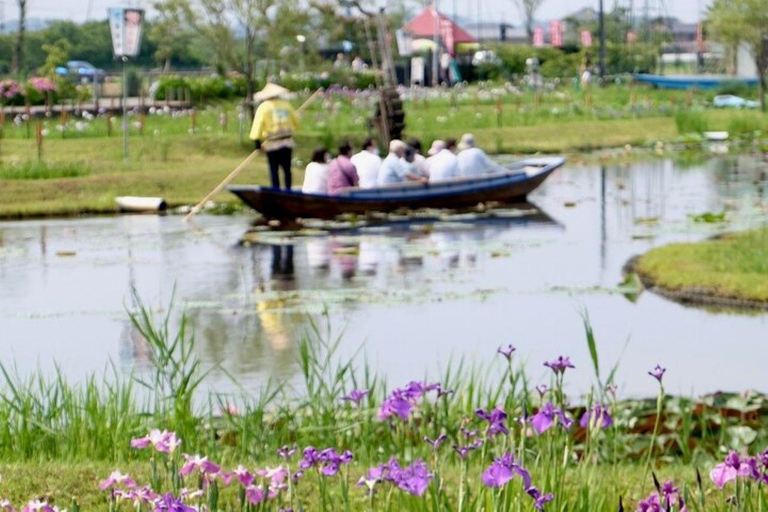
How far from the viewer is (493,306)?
628 inches

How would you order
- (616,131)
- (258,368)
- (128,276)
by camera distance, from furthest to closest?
(616,131)
(128,276)
(258,368)

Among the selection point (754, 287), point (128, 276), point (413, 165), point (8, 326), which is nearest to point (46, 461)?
point (8, 326)

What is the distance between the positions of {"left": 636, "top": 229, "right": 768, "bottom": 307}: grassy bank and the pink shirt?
6416 millimetres

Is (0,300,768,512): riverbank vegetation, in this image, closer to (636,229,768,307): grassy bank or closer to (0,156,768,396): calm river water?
(0,156,768,396): calm river water

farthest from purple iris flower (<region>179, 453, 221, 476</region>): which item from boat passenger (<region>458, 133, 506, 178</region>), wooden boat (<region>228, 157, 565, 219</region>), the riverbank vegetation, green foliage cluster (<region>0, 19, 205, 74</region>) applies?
green foliage cluster (<region>0, 19, 205, 74</region>)

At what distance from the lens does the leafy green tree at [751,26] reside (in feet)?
173

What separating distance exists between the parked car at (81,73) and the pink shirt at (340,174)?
23.5 meters

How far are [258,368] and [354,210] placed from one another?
11734 mm

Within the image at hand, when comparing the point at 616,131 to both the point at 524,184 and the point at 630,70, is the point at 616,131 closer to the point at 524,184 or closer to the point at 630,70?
the point at 524,184

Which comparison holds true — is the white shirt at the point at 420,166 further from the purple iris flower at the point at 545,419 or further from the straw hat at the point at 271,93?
the purple iris flower at the point at 545,419

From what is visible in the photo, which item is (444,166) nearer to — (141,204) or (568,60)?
(141,204)

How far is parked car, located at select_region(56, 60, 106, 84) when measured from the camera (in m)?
59.4

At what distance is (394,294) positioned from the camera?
16.7 m

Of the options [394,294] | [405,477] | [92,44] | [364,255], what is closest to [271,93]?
[364,255]
